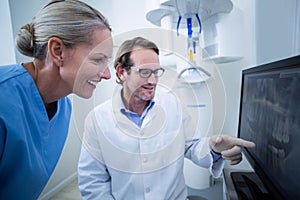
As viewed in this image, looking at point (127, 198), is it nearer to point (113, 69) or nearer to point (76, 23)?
point (113, 69)

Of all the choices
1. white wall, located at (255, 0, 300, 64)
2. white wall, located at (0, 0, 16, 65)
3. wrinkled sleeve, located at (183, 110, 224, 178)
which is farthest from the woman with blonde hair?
white wall, located at (255, 0, 300, 64)

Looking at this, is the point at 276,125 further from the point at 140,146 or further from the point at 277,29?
the point at 277,29

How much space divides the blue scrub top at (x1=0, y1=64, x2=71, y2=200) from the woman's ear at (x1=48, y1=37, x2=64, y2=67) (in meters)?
0.09

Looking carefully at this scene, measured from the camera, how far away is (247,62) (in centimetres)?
113

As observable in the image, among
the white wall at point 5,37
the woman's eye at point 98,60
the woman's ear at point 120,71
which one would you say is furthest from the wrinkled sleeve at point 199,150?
the white wall at point 5,37

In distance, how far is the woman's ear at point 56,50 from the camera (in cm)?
50

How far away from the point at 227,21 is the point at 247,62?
282mm

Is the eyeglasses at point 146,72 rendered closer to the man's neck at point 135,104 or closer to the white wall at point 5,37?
the man's neck at point 135,104

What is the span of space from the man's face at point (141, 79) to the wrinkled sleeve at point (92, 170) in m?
0.19

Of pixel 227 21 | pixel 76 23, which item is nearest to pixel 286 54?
pixel 227 21

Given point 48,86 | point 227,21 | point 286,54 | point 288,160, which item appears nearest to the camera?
point 288,160

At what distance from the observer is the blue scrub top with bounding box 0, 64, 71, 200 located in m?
0.47

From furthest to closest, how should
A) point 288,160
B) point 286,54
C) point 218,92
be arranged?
point 286,54 < point 218,92 < point 288,160

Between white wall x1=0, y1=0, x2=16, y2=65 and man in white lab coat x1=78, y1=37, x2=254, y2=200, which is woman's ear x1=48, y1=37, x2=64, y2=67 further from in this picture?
white wall x1=0, y1=0, x2=16, y2=65
